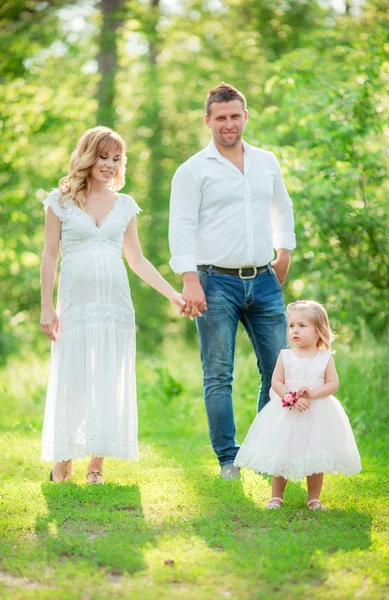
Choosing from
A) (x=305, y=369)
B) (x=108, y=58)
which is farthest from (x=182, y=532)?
(x=108, y=58)

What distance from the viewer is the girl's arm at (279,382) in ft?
14.1

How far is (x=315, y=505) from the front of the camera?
432 cm

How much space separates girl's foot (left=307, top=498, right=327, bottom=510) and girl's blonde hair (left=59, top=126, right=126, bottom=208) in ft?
6.94

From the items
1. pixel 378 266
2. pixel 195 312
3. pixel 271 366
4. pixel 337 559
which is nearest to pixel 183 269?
pixel 195 312

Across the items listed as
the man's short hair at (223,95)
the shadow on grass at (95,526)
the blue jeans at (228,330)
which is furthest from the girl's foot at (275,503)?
the man's short hair at (223,95)

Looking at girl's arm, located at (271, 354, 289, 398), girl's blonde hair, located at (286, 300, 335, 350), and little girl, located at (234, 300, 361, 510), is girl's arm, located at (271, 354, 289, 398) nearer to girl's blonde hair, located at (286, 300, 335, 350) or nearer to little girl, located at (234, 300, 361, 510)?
little girl, located at (234, 300, 361, 510)

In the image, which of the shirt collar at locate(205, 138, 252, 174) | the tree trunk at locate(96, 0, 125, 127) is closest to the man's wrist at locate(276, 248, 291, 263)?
the shirt collar at locate(205, 138, 252, 174)

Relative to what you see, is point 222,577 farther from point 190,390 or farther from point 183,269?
point 190,390

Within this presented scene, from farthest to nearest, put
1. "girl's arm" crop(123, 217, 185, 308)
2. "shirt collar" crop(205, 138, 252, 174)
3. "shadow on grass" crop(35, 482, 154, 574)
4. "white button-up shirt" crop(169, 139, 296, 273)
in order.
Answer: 1. "girl's arm" crop(123, 217, 185, 308)
2. "shirt collar" crop(205, 138, 252, 174)
3. "white button-up shirt" crop(169, 139, 296, 273)
4. "shadow on grass" crop(35, 482, 154, 574)

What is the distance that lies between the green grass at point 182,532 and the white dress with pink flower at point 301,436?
0.77ft

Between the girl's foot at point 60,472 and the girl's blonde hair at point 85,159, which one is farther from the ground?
the girl's blonde hair at point 85,159

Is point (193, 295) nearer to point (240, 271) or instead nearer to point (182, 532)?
point (240, 271)

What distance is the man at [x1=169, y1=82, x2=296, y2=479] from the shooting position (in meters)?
5.01

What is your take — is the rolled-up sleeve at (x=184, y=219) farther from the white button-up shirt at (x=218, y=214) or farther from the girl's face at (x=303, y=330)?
the girl's face at (x=303, y=330)
